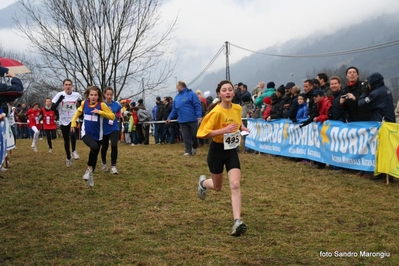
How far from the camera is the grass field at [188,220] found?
4.73m

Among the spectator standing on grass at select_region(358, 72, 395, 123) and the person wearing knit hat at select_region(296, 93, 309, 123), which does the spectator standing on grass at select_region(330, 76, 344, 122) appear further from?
the person wearing knit hat at select_region(296, 93, 309, 123)

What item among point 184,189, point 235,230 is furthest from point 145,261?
point 184,189

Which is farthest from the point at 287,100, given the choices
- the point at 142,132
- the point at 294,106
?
the point at 142,132

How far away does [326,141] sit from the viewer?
35.4 ft

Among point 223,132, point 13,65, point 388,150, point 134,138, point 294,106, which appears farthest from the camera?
point 134,138

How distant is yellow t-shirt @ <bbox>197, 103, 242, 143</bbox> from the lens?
589cm

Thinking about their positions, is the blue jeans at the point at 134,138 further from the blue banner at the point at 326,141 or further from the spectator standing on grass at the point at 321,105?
the spectator standing on grass at the point at 321,105

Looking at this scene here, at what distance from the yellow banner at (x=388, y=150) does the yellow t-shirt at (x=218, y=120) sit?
12.8ft

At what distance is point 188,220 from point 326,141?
220 inches

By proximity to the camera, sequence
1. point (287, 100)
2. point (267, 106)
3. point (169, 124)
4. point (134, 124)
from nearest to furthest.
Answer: point (287, 100)
point (267, 106)
point (169, 124)
point (134, 124)

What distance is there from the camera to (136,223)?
6102 mm

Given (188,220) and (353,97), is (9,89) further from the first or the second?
(353,97)

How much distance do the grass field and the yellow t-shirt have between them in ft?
3.88

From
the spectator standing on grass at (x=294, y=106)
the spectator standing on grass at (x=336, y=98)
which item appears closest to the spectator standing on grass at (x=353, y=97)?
the spectator standing on grass at (x=336, y=98)
